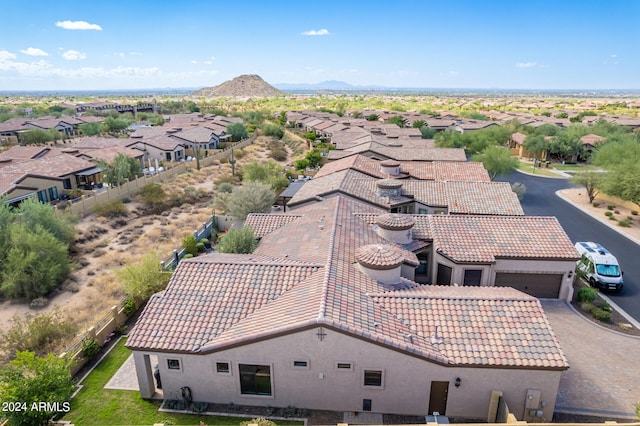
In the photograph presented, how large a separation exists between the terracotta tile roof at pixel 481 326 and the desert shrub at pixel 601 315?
8540 mm

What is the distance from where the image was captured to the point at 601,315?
901 inches

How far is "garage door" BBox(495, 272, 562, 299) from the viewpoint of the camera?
24047 millimetres

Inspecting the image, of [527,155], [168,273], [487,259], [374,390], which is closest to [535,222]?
[487,259]

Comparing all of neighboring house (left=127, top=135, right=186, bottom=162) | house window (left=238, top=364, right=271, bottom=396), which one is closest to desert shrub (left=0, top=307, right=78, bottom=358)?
house window (left=238, top=364, right=271, bottom=396)

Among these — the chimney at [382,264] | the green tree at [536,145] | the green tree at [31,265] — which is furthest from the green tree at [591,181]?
the green tree at [31,265]

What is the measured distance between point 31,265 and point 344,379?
2387 centimetres

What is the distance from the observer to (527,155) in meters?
76.2

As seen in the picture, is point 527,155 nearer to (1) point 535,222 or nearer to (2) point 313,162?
(2) point 313,162

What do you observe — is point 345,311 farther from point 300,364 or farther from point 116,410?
point 116,410

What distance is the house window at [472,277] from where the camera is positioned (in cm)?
2361

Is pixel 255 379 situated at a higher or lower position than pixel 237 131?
lower

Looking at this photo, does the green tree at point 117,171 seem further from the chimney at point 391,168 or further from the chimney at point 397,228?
the chimney at point 397,228

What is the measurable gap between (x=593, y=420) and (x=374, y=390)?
886 centimetres

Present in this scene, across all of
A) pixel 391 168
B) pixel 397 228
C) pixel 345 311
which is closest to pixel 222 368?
pixel 345 311
